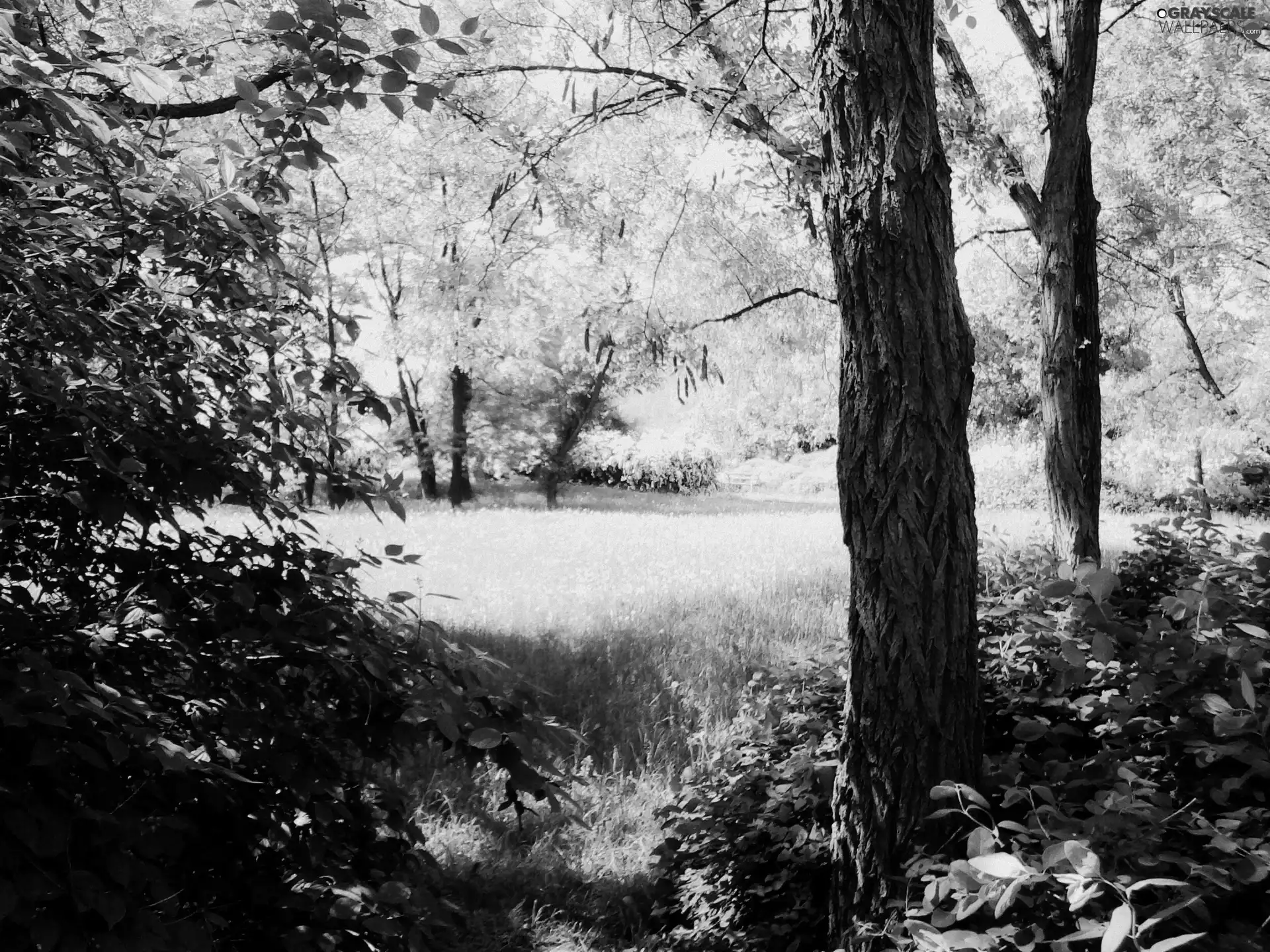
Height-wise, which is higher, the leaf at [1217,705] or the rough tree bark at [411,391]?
the rough tree bark at [411,391]

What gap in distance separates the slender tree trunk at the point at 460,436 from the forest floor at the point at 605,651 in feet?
30.6

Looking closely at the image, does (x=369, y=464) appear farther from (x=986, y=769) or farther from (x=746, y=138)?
(x=746, y=138)

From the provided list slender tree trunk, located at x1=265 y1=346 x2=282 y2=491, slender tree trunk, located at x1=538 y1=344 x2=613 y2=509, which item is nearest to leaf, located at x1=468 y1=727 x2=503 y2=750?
slender tree trunk, located at x1=265 y1=346 x2=282 y2=491

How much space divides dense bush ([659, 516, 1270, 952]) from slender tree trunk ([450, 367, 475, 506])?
21.1m

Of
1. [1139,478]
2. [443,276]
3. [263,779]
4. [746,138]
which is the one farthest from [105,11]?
[1139,478]

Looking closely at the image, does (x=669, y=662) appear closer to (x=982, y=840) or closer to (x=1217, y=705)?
(x=1217, y=705)

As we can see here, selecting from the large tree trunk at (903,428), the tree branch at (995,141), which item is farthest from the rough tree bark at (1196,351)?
the large tree trunk at (903,428)

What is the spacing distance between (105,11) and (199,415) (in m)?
4.17

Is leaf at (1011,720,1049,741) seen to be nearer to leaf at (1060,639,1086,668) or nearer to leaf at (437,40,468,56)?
leaf at (1060,639,1086,668)

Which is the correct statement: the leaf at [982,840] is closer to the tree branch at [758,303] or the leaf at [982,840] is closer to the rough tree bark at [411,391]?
the tree branch at [758,303]

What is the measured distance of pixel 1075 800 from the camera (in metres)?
2.50

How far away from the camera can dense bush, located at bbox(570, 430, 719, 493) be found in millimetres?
34000

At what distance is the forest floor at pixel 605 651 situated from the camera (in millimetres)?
4172

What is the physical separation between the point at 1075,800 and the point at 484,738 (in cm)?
169
